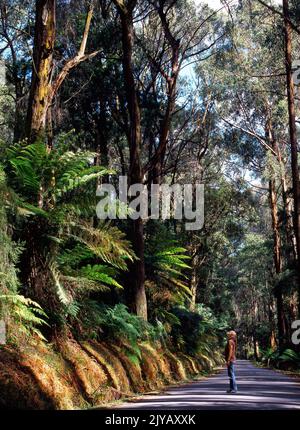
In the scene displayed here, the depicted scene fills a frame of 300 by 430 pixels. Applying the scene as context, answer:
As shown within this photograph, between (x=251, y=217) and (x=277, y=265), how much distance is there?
16.4ft

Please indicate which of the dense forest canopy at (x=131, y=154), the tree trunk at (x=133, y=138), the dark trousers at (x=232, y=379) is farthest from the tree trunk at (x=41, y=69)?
the dark trousers at (x=232, y=379)

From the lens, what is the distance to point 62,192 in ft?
25.6

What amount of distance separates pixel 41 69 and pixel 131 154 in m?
5.42

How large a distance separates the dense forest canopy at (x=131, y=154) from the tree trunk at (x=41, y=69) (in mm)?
22

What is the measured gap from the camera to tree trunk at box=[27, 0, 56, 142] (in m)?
8.46

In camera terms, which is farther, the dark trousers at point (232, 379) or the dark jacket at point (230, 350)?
the dark jacket at point (230, 350)

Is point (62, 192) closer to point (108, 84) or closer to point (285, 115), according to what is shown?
point (108, 84)

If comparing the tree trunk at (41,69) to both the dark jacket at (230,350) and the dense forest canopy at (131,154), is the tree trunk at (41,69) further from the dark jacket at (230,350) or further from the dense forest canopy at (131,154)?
the dark jacket at (230,350)

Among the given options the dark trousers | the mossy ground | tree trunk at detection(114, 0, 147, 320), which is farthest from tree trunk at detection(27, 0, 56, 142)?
the dark trousers

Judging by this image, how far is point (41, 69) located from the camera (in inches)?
342

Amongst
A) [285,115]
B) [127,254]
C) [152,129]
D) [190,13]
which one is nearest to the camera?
[127,254]

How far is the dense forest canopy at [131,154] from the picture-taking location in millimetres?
7426
